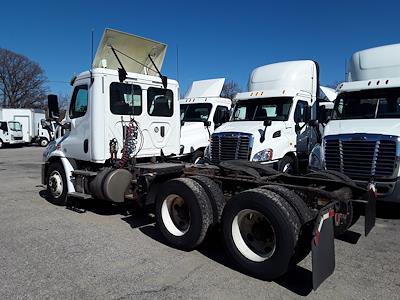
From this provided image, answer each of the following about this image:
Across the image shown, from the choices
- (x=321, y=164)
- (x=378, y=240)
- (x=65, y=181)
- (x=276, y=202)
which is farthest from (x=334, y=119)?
(x=65, y=181)

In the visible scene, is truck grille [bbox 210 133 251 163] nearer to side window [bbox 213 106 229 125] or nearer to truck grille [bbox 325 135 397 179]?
truck grille [bbox 325 135 397 179]

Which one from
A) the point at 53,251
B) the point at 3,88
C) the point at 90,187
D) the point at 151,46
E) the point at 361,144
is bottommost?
the point at 53,251

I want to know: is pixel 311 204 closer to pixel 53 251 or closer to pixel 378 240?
pixel 378 240

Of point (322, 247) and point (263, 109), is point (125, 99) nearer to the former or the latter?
point (263, 109)

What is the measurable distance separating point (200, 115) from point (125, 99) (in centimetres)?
605

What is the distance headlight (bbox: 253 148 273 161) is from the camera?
31.2ft

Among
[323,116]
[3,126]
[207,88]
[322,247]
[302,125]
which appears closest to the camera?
[322,247]

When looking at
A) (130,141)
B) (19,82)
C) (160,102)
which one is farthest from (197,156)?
(19,82)

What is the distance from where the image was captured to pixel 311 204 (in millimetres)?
4785

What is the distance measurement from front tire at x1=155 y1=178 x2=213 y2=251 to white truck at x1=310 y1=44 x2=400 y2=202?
130 inches

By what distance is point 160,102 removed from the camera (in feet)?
27.7

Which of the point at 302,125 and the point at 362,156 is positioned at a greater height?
the point at 302,125

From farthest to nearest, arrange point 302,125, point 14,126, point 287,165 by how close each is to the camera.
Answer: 1. point 14,126
2. point 302,125
3. point 287,165

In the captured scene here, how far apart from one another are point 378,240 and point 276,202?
2.48 meters
